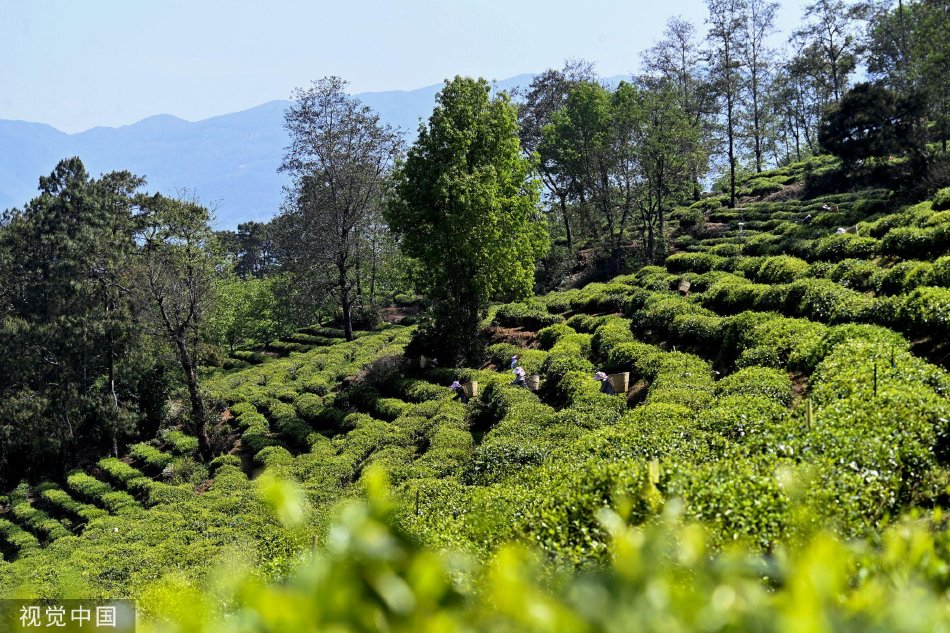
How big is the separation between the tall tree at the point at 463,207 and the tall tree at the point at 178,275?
605 centimetres

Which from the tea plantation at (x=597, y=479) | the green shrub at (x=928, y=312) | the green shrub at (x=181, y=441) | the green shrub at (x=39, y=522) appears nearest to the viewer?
the tea plantation at (x=597, y=479)

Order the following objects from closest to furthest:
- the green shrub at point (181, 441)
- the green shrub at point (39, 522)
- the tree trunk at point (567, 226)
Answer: the green shrub at point (39, 522)
the green shrub at point (181, 441)
the tree trunk at point (567, 226)

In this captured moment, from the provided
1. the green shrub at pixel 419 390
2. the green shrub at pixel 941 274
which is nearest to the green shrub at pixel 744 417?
the green shrub at pixel 941 274

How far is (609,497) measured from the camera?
5555 millimetres

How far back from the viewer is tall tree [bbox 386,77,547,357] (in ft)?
68.2

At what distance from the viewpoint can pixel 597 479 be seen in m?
5.91

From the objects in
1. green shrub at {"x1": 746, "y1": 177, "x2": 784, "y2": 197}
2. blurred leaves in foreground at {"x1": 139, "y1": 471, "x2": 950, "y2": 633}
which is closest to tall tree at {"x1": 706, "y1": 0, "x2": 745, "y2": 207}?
green shrub at {"x1": 746, "y1": 177, "x2": 784, "y2": 197}

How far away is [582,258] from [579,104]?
7828mm

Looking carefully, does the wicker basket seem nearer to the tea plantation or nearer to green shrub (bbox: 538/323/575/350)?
Answer: the tea plantation

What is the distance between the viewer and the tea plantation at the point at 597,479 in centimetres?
150

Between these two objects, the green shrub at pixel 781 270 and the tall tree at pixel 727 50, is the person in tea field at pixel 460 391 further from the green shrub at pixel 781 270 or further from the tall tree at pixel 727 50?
the tall tree at pixel 727 50

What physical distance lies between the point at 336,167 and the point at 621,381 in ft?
79.8

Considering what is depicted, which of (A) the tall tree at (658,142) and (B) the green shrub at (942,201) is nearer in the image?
(B) the green shrub at (942,201)

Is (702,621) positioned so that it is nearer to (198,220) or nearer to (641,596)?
(641,596)
